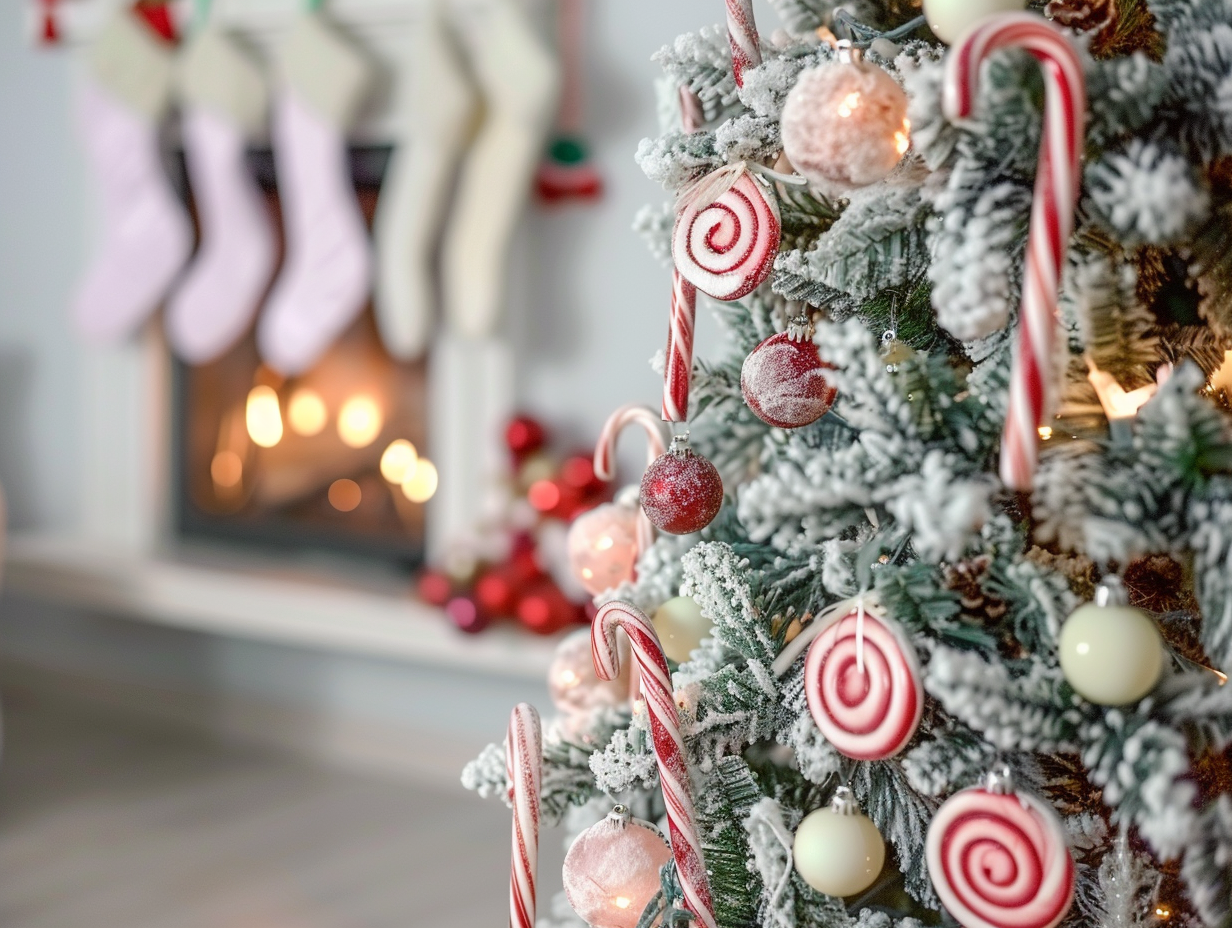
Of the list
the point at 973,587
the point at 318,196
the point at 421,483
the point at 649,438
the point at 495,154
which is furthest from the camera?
the point at 421,483

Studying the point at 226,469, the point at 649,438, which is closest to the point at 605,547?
the point at 649,438

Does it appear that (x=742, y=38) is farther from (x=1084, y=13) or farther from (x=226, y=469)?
(x=226, y=469)

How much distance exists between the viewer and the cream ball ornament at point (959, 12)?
687 mm

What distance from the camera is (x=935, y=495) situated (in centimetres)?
66

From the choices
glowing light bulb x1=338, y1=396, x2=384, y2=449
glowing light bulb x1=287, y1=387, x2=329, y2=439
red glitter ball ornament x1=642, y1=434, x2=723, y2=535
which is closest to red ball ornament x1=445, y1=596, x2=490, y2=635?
glowing light bulb x1=338, y1=396, x2=384, y2=449

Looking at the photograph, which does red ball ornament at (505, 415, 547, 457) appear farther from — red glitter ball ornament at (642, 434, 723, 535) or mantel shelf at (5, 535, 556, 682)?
red glitter ball ornament at (642, 434, 723, 535)

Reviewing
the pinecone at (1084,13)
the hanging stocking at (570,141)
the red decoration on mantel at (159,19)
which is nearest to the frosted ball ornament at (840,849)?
the pinecone at (1084,13)

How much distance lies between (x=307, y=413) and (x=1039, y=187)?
2.10 metres

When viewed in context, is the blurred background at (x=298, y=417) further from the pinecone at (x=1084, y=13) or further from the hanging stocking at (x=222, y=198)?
the pinecone at (x=1084, y=13)

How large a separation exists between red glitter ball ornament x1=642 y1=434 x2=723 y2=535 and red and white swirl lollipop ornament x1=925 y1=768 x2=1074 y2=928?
0.24 meters

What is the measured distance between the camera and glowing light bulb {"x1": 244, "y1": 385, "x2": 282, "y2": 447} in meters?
2.58

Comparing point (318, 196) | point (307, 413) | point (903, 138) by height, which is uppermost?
point (318, 196)

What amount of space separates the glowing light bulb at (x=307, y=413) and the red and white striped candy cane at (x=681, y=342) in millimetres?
1785

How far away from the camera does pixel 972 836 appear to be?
69 cm
